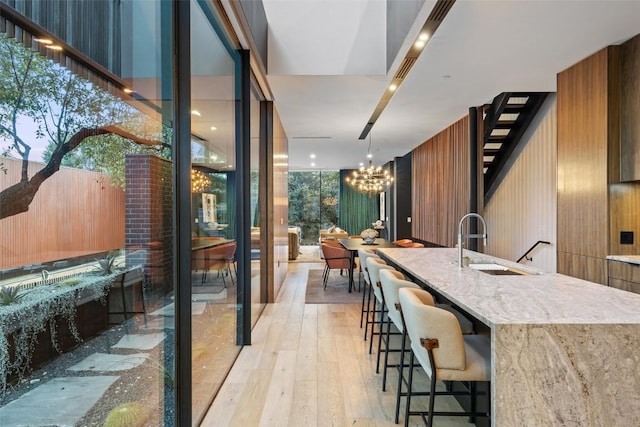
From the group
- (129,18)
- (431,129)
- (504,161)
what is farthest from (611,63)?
(129,18)

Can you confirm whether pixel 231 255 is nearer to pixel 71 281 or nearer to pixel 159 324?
pixel 159 324

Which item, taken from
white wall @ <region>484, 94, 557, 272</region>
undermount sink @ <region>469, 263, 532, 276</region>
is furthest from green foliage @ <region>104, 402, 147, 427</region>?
white wall @ <region>484, 94, 557, 272</region>

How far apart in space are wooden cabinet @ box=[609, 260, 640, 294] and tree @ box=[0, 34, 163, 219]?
13.4 ft

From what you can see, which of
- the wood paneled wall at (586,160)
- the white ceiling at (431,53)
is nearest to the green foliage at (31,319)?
the white ceiling at (431,53)

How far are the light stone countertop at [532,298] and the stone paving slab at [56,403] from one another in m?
1.51

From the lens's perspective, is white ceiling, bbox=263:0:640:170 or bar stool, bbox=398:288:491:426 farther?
white ceiling, bbox=263:0:640:170

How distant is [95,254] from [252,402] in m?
1.85

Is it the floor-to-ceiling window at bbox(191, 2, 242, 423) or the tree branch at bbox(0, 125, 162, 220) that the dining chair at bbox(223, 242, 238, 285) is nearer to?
the floor-to-ceiling window at bbox(191, 2, 242, 423)

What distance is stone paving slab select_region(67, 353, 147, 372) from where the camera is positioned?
1115mm

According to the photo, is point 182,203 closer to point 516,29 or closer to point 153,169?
point 153,169

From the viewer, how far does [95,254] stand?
3.84 feet

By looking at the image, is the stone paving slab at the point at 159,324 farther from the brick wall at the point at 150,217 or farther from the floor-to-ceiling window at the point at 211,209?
the floor-to-ceiling window at the point at 211,209

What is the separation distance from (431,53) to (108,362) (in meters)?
3.70

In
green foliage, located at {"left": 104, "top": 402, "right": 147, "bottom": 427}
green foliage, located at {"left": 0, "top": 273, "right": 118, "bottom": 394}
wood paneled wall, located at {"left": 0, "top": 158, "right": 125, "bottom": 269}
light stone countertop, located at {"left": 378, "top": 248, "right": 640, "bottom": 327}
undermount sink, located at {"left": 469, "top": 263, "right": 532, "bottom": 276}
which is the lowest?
green foliage, located at {"left": 104, "top": 402, "right": 147, "bottom": 427}
